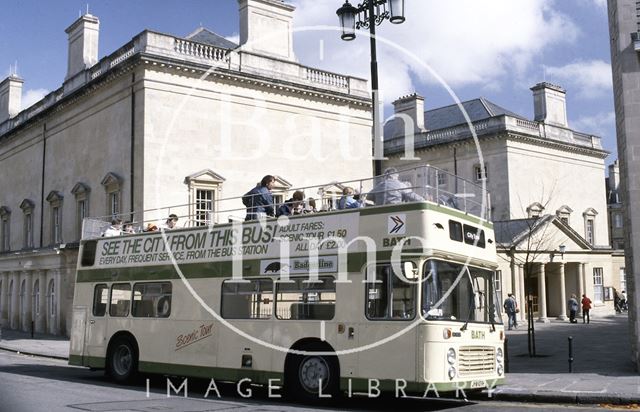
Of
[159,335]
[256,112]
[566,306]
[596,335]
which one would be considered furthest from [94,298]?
[566,306]

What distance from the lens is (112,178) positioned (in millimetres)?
31062

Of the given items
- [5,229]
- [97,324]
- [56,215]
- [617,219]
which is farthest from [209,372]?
[617,219]

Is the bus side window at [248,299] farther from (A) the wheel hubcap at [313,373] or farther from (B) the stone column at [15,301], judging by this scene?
(B) the stone column at [15,301]

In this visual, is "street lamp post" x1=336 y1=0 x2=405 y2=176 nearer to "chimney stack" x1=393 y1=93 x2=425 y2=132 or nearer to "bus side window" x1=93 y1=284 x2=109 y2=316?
"bus side window" x1=93 y1=284 x2=109 y2=316

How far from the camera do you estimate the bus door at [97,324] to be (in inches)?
666

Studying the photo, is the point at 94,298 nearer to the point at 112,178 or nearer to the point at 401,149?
the point at 112,178

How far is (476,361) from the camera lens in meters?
12.4

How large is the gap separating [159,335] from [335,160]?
70.9 ft

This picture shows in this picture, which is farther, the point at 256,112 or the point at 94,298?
the point at 256,112

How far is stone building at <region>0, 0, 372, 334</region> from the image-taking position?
30047 mm

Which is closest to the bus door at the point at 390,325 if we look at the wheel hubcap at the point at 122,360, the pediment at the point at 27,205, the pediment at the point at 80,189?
the wheel hubcap at the point at 122,360

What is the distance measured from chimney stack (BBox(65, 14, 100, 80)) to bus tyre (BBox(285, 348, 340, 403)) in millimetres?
27649

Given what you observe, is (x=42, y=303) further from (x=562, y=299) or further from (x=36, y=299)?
(x=562, y=299)

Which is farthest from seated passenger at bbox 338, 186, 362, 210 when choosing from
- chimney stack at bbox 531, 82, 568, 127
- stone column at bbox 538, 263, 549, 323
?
chimney stack at bbox 531, 82, 568, 127
